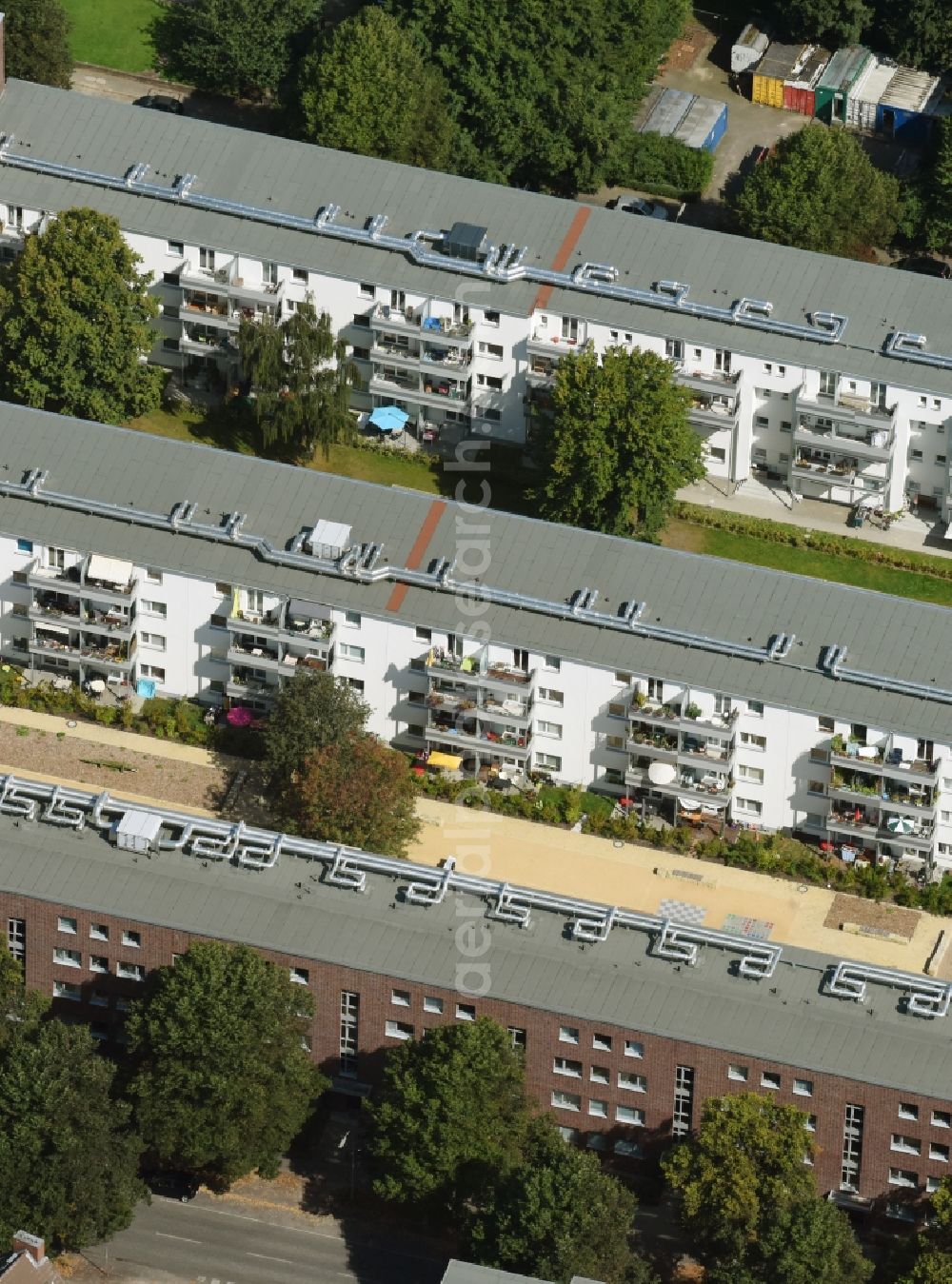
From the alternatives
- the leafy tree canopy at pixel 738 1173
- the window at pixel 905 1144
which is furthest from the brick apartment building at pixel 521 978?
the leafy tree canopy at pixel 738 1173

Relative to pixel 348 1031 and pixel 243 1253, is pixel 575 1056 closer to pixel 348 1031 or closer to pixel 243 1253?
pixel 348 1031

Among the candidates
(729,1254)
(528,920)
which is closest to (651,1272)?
(729,1254)

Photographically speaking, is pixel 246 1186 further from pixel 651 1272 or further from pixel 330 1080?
pixel 651 1272

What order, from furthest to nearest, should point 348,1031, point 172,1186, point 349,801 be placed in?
point 349,801
point 348,1031
point 172,1186

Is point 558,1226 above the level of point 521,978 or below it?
below

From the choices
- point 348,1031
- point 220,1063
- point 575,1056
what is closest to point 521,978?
point 575,1056

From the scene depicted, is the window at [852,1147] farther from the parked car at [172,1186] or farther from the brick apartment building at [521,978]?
the parked car at [172,1186]

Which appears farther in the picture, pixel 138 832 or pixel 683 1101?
pixel 138 832
